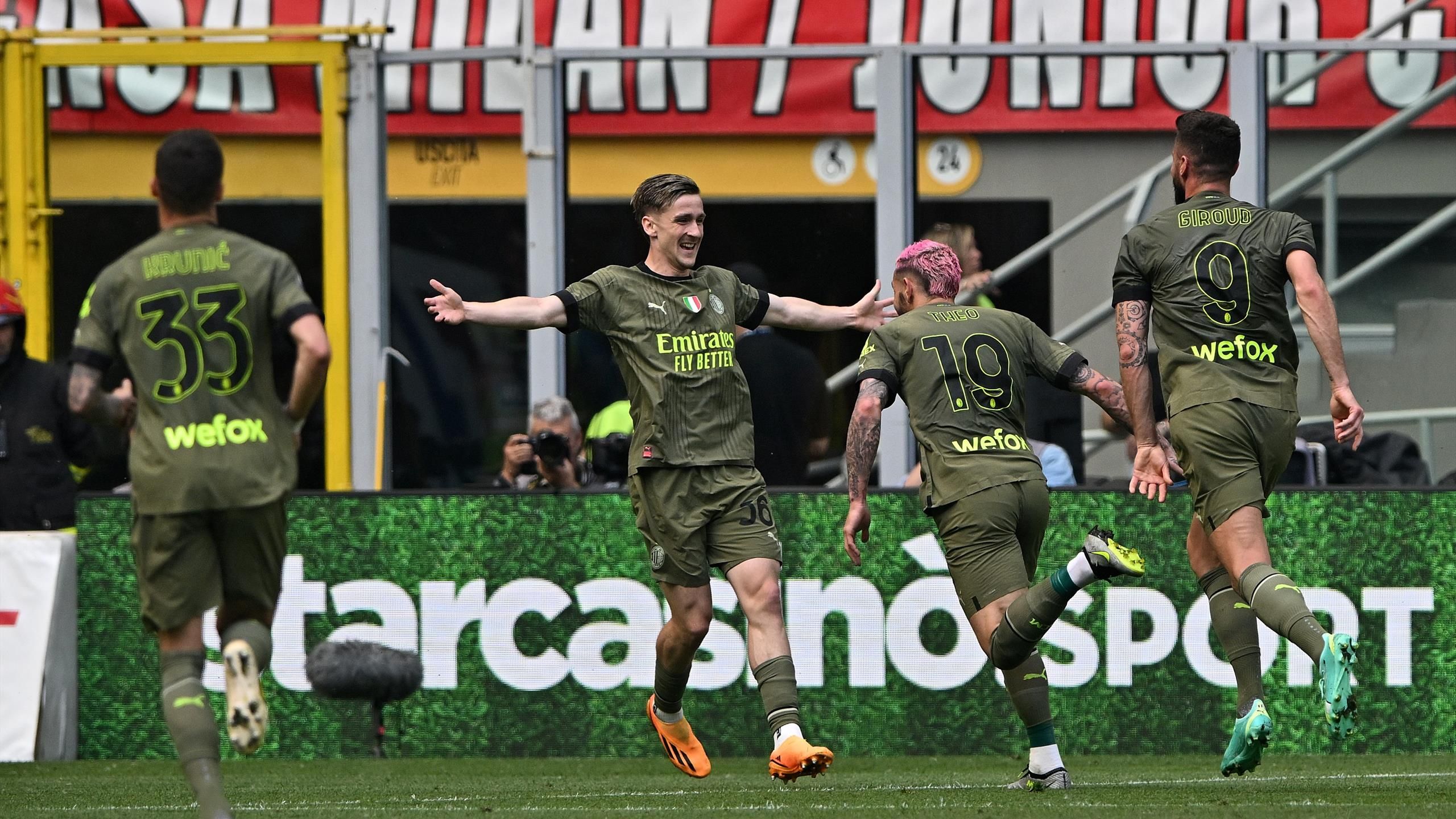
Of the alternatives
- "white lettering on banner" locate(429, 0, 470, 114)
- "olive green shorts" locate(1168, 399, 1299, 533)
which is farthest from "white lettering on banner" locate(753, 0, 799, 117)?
"olive green shorts" locate(1168, 399, 1299, 533)

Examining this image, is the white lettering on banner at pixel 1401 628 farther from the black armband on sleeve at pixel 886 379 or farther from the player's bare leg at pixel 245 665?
the player's bare leg at pixel 245 665

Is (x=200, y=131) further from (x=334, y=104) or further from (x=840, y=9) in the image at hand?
(x=840, y=9)

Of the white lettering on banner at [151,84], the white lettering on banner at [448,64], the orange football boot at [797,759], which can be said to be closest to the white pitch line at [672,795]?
the orange football boot at [797,759]

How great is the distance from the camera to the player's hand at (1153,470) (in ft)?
23.0

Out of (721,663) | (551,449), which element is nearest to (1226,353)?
(721,663)

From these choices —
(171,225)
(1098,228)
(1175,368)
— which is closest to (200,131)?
(171,225)

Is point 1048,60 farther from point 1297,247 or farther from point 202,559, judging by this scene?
point 202,559

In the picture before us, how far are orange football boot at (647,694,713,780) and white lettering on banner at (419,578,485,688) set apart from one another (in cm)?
197

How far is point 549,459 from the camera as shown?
9789 mm

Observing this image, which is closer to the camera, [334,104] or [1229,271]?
[1229,271]

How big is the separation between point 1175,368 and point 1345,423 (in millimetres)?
621

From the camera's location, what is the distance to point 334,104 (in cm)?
1157

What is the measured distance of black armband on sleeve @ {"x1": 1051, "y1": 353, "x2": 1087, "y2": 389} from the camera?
24.0ft

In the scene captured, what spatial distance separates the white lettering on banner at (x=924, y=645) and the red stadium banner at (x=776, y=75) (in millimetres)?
3467
